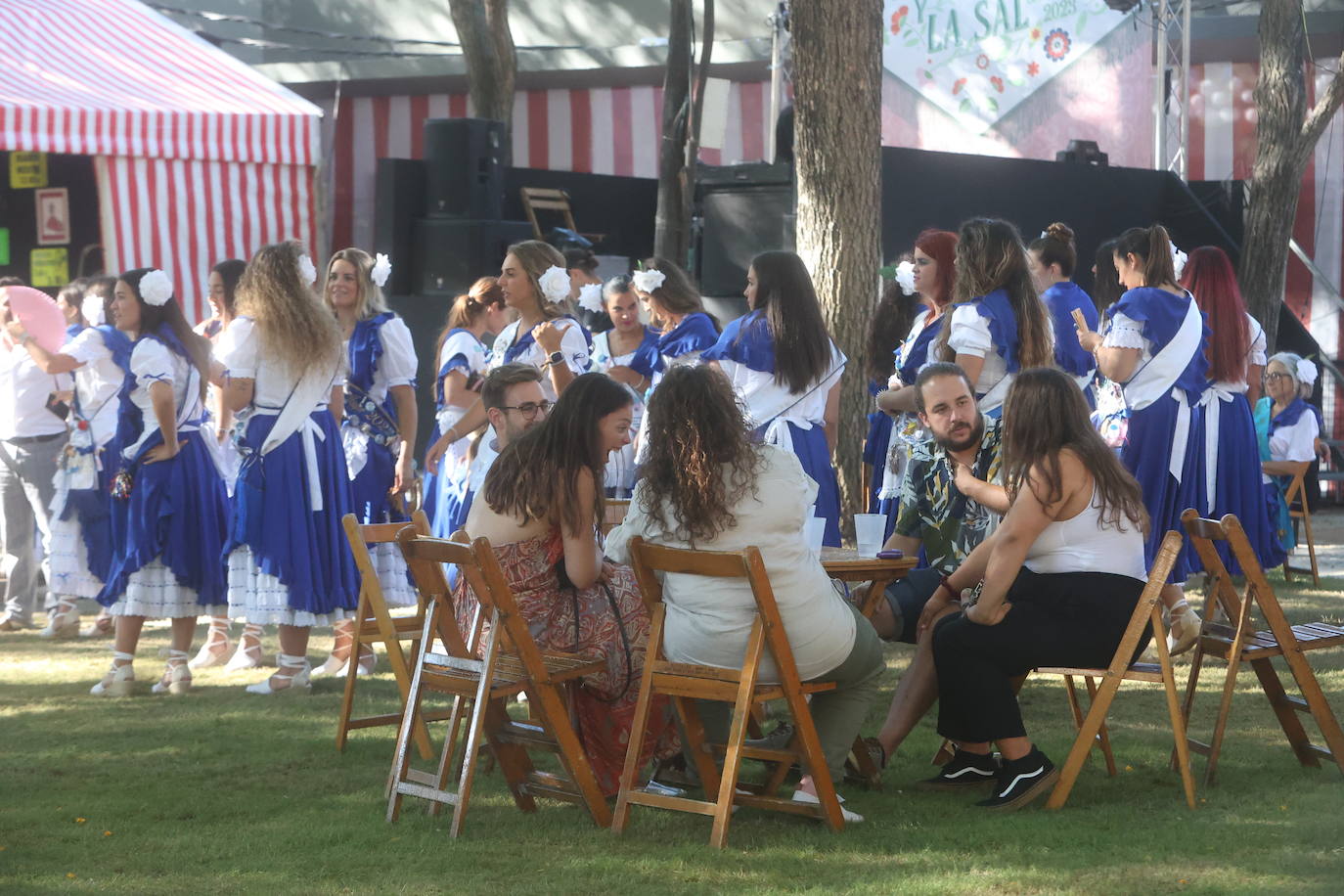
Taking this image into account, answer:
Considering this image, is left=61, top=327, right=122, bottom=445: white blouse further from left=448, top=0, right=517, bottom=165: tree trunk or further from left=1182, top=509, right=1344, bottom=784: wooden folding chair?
left=448, top=0, right=517, bottom=165: tree trunk

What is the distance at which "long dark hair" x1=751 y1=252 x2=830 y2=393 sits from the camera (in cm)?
527

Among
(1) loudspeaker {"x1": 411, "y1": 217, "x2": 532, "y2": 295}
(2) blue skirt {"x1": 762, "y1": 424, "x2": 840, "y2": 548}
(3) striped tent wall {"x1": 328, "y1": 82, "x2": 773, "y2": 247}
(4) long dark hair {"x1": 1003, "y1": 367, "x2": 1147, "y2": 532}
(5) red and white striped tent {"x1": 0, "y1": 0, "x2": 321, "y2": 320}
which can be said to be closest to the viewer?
(4) long dark hair {"x1": 1003, "y1": 367, "x2": 1147, "y2": 532}

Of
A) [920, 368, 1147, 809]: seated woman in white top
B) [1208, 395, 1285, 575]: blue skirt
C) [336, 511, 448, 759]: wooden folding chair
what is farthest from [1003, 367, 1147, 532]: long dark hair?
[1208, 395, 1285, 575]: blue skirt

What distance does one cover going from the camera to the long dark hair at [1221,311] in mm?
6152

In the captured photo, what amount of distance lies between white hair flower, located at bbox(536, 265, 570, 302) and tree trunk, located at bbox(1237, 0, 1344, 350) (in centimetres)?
683

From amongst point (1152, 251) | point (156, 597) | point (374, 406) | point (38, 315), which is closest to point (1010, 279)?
point (1152, 251)

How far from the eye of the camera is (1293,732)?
4387 millimetres

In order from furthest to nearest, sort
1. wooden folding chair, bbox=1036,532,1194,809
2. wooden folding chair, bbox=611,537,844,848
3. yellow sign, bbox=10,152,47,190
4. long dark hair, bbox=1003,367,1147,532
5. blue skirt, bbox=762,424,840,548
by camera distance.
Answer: yellow sign, bbox=10,152,47,190 → blue skirt, bbox=762,424,840,548 → long dark hair, bbox=1003,367,1147,532 → wooden folding chair, bbox=1036,532,1194,809 → wooden folding chair, bbox=611,537,844,848

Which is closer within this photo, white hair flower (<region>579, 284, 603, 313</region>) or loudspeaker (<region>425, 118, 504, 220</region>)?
white hair flower (<region>579, 284, 603, 313</region>)

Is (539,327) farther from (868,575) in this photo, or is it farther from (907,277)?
(868,575)

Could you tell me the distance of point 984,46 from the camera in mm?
12609

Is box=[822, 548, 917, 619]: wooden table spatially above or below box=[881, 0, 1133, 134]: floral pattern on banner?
below

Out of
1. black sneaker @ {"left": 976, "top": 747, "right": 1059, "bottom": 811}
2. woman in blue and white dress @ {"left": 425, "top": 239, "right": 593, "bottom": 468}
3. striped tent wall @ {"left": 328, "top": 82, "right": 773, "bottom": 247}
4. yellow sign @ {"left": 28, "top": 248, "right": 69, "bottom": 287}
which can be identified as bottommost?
black sneaker @ {"left": 976, "top": 747, "right": 1059, "bottom": 811}

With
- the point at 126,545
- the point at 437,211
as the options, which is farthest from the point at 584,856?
the point at 437,211
